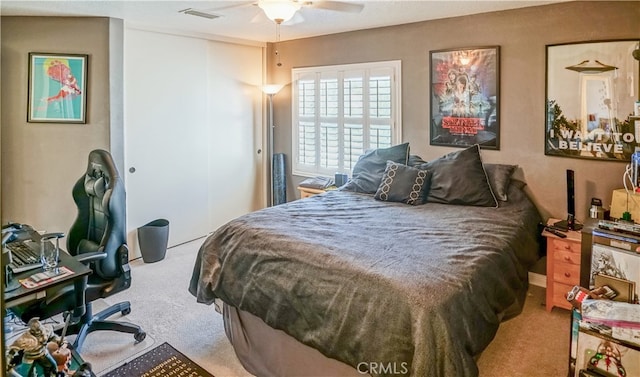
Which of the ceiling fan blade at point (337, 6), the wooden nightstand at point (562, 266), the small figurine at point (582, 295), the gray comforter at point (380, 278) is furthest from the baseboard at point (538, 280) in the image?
the ceiling fan blade at point (337, 6)

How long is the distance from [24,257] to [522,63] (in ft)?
12.1

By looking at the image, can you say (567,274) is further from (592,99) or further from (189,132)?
(189,132)

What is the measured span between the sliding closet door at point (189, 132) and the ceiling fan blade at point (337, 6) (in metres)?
1.84

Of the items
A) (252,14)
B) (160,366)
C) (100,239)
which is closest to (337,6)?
(252,14)

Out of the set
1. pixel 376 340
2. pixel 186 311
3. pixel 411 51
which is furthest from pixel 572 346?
pixel 411 51

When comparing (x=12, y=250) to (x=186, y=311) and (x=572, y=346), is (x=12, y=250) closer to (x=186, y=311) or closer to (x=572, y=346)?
(x=186, y=311)

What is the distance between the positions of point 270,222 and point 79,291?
114 cm

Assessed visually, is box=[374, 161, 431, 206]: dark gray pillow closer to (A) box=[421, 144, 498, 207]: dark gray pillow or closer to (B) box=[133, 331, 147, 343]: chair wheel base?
(A) box=[421, 144, 498, 207]: dark gray pillow

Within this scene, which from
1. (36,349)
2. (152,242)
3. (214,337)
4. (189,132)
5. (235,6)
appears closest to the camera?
(36,349)

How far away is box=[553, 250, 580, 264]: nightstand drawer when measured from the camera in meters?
2.92

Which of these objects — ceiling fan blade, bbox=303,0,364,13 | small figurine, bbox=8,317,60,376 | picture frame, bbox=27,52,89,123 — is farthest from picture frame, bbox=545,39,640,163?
small figurine, bbox=8,317,60,376

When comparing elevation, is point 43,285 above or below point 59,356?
above

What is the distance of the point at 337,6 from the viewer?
3.38m

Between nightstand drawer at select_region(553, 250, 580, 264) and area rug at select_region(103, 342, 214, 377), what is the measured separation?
2.45 m
